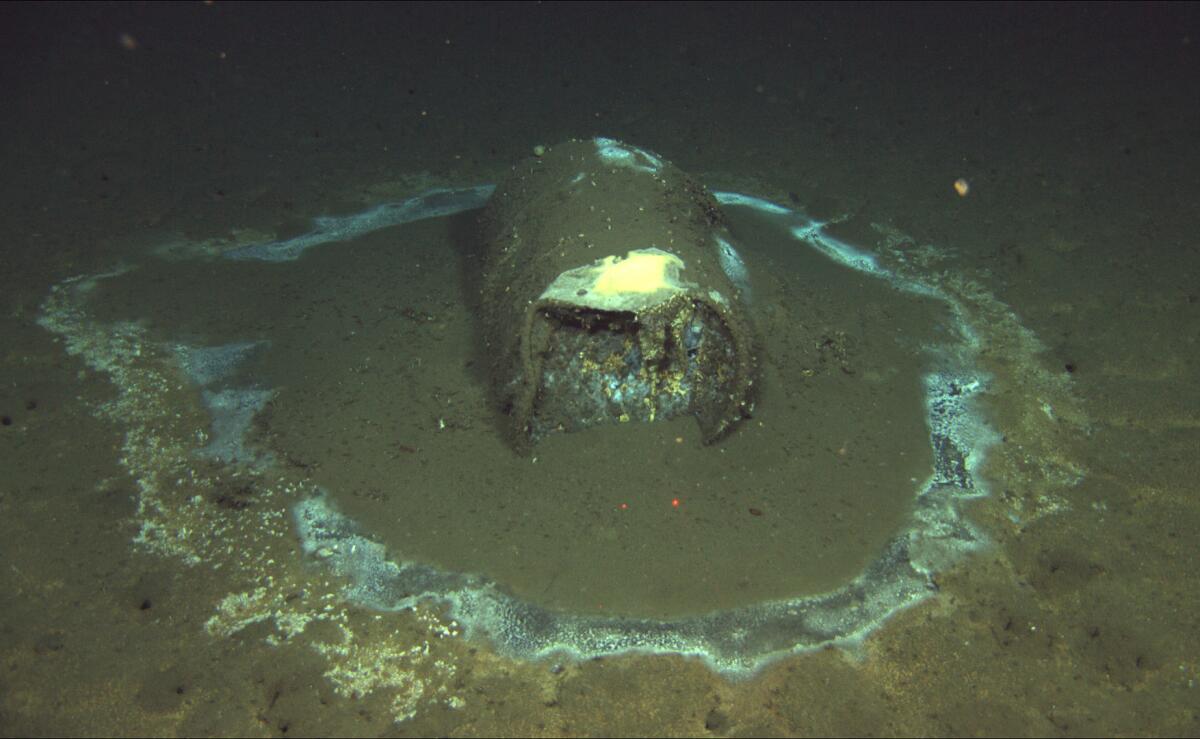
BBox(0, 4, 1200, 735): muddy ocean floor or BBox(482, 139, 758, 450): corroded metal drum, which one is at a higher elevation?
BBox(482, 139, 758, 450): corroded metal drum

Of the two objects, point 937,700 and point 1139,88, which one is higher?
point 1139,88

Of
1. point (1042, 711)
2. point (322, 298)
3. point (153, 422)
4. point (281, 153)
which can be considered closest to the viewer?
point (1042, 711)

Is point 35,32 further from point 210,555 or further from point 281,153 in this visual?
point 210,555

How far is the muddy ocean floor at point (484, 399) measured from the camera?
11.4ft

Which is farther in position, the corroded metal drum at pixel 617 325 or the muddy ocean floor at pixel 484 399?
the corroded metal drum at pixel 617 325

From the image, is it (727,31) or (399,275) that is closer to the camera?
(399,275)

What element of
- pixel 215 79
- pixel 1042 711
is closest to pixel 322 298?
pixel 1042 711

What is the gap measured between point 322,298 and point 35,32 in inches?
544

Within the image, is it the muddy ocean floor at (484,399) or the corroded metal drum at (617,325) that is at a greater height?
the corroded metal drum at (617,325)

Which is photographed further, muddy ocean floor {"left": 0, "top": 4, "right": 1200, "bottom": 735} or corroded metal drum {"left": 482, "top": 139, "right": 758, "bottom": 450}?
corroded metal drum {"left": 482, "top": 139, "right": 758, "bottom": 450}

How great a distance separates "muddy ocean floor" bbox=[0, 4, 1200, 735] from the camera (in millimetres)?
3471

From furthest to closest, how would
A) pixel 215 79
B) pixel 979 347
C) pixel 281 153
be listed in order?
pixel 215 79 → pixel 281 153 → pixel 979 347

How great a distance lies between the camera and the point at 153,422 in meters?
5.18

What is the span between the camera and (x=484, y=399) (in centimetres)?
495
